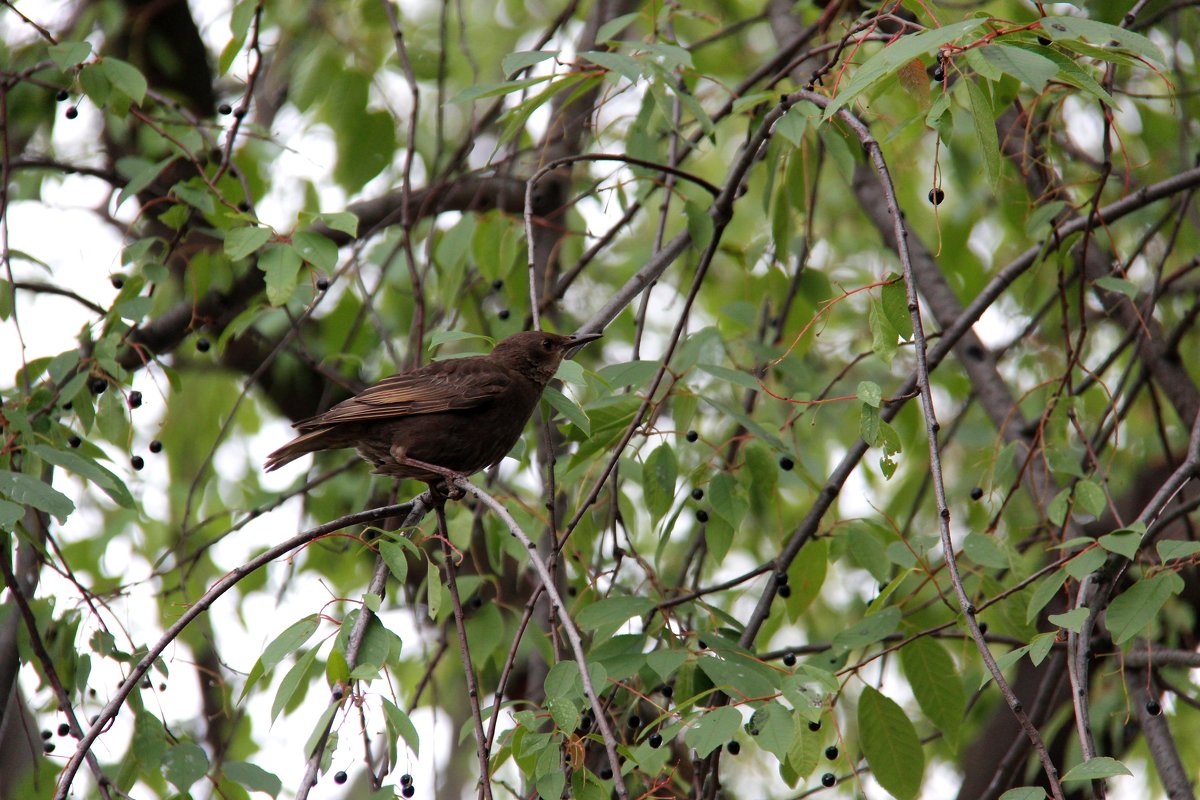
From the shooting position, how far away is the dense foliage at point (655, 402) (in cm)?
300

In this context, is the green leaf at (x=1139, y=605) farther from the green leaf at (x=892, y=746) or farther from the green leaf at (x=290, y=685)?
the green leaf at (x=290, y=685)

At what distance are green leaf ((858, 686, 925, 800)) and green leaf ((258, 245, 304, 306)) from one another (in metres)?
2.19

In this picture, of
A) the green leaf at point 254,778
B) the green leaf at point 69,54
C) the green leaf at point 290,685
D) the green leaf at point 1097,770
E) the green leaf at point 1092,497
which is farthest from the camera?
the green leaf at point 69,54

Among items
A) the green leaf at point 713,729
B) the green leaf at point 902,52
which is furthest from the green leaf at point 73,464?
the green leaf at point 902,52

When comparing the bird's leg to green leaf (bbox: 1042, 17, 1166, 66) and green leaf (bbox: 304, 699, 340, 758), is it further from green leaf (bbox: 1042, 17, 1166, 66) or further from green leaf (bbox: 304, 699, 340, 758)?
green leaf (bbox: 1042, 17, 1166, 66)

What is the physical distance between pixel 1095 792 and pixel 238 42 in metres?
4.13

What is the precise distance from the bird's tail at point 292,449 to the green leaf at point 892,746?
238 cm

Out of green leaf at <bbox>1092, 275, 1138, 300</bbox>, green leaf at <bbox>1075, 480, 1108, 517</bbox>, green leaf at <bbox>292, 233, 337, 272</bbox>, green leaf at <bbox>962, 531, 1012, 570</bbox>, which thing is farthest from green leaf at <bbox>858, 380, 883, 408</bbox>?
green leaf at <bbox>292, 233, 337, 272</bbox>

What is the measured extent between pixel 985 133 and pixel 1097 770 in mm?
1408

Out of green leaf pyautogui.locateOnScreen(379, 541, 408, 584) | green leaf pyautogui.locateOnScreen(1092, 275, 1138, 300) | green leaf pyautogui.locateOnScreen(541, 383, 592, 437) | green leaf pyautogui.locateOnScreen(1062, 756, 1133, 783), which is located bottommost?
green leaf pyautogui.locateOnScreen(1062, 756, 1133, 783)

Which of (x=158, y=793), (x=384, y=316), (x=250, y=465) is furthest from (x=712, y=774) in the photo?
(x=250, y=465)

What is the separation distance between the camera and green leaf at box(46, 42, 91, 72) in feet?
13.2

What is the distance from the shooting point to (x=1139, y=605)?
3.01 meters

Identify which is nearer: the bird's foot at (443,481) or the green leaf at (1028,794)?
the green leaf at (1028,794)
